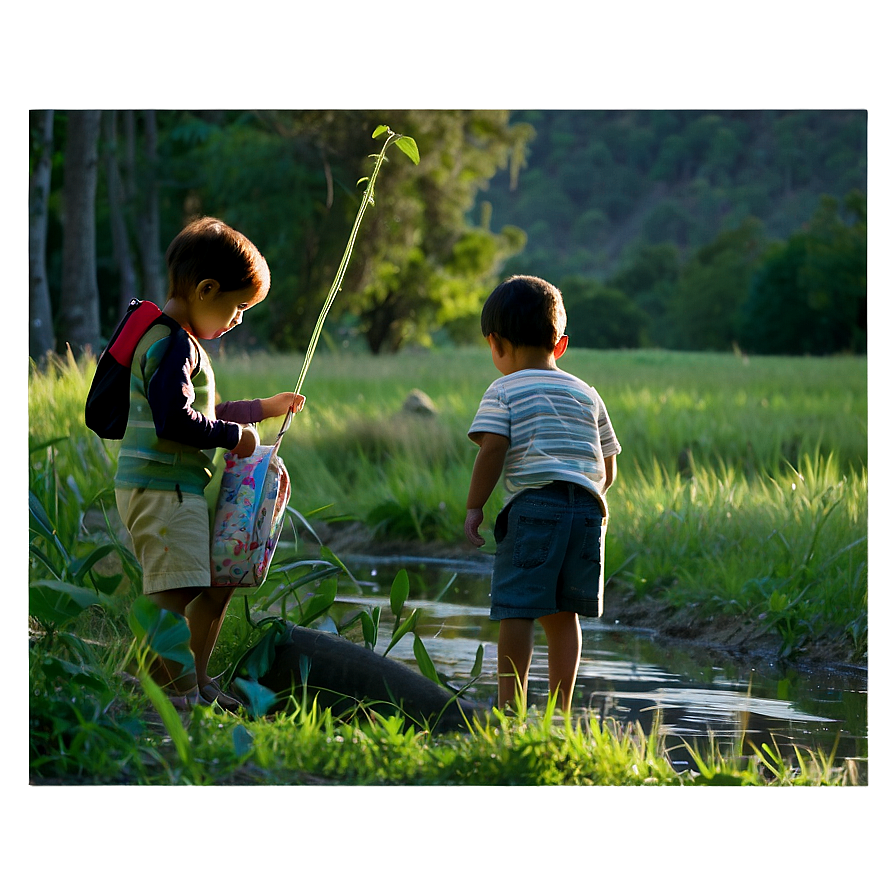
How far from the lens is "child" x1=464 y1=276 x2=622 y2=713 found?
2.89m

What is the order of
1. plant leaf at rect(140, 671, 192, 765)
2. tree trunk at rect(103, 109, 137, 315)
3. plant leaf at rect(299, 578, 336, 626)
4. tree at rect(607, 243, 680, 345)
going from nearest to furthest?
plant leaf at rect(140, 671, 192, 765) < plant leaf at rect(299, 578, 336, 626) < tree at rect(607, 243, 680, 345) < tree trunk at rect(103, 109, 137, 315)

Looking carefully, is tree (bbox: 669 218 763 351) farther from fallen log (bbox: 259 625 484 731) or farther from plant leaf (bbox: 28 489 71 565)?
plant leaf (bbox: 28 489 71 565)

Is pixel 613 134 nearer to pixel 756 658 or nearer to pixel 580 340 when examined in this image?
pixel 580 340

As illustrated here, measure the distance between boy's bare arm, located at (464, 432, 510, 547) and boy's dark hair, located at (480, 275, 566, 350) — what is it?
0.96ft

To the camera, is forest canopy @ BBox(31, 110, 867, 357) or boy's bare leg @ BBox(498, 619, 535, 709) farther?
forest canopy @ BBox(31, 110, 867, 357)

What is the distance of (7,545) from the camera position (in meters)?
2.78

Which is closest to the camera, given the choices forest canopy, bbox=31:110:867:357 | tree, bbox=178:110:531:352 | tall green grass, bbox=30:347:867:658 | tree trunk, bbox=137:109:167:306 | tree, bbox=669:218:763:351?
tall green grass, bbox=30:347:867:658

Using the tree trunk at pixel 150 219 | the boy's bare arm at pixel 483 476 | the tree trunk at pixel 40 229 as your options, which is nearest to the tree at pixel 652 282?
the tree trunk at pixel 40 229

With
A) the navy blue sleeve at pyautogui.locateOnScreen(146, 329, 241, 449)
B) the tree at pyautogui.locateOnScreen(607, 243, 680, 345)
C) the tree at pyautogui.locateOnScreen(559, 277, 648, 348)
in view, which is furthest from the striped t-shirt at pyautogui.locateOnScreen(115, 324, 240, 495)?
the tree at pyautogui.locateOnScreen(607, 243, 680, 345)

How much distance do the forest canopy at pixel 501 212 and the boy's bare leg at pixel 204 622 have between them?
1.53 meters

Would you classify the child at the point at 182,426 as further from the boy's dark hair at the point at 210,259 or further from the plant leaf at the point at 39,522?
the plant leaf at the point at 39,522

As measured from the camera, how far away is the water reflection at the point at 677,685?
3.22 meters

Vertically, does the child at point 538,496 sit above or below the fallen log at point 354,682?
above

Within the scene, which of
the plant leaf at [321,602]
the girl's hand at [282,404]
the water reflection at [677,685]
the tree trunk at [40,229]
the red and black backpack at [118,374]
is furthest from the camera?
the tree trunk at [40,229]
